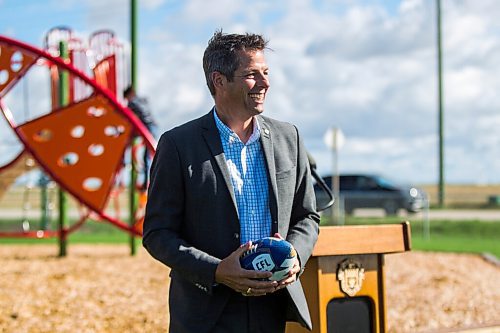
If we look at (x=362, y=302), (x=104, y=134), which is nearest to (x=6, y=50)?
(x=104, y=134)

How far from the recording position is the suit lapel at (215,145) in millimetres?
3029

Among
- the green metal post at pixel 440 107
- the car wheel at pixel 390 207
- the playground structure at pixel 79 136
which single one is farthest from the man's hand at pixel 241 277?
the green metal post at pixel 440 107

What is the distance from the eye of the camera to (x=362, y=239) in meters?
4.53

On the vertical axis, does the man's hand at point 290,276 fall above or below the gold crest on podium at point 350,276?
above

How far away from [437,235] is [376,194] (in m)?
8.26

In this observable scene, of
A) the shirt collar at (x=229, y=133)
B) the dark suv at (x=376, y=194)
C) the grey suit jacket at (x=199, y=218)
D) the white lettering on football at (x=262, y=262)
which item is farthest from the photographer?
the dark suv at (x=376, y=194)

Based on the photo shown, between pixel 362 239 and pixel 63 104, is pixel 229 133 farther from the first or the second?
pixel 63 104

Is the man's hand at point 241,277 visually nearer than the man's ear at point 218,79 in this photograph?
Yes

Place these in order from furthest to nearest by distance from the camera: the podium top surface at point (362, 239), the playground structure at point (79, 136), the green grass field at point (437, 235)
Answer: the green grass field at point (437, 235)
the playground structure at point (79, 136)
the podium top surface at point (362, 239)

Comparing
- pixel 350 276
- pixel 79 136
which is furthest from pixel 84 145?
pixel 350 276

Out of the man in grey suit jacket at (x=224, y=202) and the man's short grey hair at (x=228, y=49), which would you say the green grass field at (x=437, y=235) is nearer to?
the man in grey suit jacket at (x=224, y=202)

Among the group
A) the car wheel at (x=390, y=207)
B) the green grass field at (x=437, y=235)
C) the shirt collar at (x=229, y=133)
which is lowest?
the green grass field at (x=437, y=235)

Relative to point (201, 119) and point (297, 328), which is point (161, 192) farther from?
point (297, 328)

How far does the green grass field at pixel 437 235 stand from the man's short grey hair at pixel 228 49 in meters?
14.7
